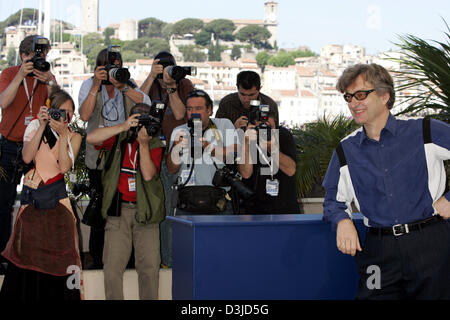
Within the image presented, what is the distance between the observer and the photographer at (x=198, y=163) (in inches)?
167

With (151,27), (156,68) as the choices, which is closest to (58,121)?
(156,68)

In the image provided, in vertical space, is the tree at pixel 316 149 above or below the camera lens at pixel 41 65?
below

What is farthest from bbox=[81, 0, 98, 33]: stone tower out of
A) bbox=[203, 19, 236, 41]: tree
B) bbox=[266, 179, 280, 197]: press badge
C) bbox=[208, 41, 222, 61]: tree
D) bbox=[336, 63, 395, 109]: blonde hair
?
bbox=[336, 63, 395, 109]: blonde hair

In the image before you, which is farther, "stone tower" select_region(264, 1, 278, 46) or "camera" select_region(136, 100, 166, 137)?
"stone tower" select_region(264, 1, 278, 46)

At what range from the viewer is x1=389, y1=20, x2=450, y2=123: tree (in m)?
4.76

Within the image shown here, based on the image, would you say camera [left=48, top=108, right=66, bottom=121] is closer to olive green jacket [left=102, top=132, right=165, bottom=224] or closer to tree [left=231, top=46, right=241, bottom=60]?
olive green jacket [left=102, top=132, right=165, bottom=224]

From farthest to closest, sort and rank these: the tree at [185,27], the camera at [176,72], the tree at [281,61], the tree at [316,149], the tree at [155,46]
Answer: the tree at [185,27] < the tree at [281,61] < the tree at [155,46] < the tree at [316,149] < the camera at [176,72]

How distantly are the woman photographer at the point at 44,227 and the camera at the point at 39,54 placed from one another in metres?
0.58

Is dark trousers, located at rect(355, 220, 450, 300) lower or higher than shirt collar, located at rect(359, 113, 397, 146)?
lower

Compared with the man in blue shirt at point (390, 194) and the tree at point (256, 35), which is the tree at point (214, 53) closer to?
the tree at point (256, 35)

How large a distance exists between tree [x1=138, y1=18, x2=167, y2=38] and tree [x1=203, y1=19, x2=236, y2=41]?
411 inches

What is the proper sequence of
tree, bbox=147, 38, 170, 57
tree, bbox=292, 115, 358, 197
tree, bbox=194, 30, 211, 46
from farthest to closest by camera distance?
tree, bbox=194, 30, 211, 46, tree, bbox=147, 38, 170, 57, tree, bbox=292, 115, 358, 197

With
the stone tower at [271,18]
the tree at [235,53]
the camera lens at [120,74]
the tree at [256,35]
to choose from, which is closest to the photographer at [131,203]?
the camera lens at [120,74]

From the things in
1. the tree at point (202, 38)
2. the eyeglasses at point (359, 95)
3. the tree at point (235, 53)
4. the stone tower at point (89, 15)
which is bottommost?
the eyeglasses at point (359, 95)
